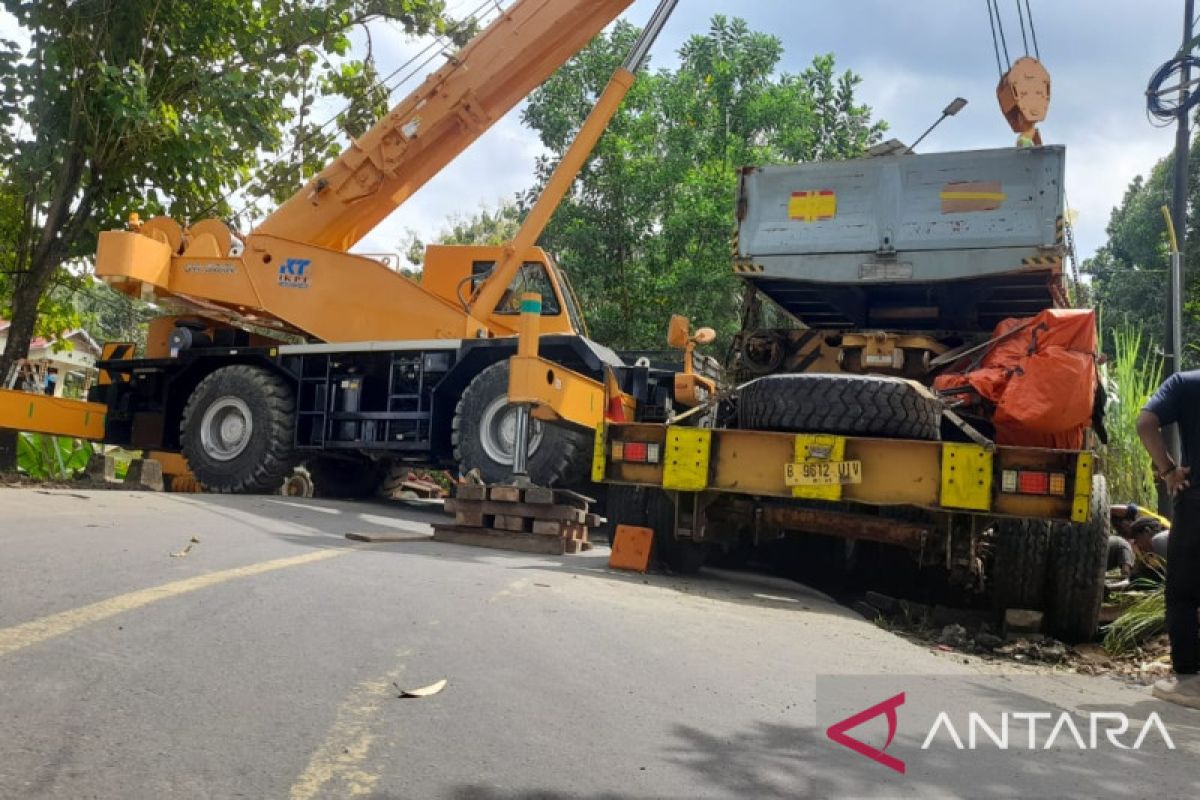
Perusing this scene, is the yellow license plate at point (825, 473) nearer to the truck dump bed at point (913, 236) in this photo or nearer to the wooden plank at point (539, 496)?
the truck dump bed at point (913, 236)

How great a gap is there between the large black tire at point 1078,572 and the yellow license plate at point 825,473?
3.96 ft

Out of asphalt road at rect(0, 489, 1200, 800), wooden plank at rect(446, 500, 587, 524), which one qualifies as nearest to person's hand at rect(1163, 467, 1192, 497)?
asphalt road at rect(0, 489, 1200, 800)

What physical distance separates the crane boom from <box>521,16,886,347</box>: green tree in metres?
6.47

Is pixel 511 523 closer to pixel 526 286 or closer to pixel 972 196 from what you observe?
pixel 972 196

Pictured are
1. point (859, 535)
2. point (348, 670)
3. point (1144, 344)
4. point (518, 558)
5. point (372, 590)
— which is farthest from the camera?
point (1144, 344)

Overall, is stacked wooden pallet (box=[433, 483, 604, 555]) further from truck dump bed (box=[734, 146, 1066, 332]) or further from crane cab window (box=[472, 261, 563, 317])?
crane cab window (box=[472, 261, 563, 317])

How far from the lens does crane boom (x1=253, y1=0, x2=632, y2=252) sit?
12.2m

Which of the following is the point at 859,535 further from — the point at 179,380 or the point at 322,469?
the point at 179,380

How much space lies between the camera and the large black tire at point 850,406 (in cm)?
561

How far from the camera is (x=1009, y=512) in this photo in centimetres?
534

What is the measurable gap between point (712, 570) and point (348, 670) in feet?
15.5

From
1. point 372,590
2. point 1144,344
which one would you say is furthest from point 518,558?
point 1144,344

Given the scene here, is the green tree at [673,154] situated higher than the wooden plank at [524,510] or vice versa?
the green tree at [673,154]

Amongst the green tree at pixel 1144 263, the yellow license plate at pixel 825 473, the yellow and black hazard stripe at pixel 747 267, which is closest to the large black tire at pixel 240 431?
the yellow and black hazard stripe at pixel 747 267
